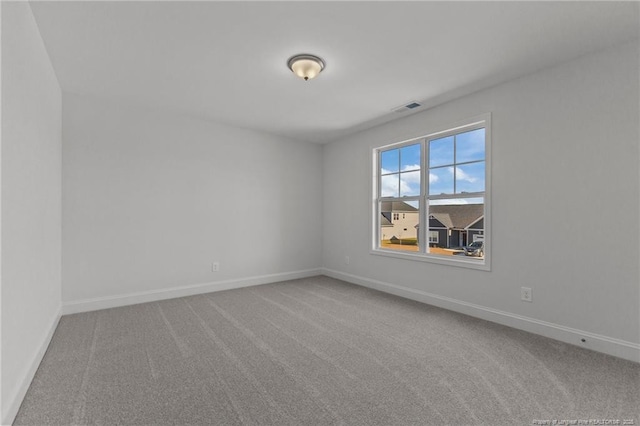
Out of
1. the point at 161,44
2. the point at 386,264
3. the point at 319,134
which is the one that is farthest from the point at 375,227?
the point at 161,44

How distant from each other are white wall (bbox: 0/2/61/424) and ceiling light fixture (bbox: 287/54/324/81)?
1.77 meters

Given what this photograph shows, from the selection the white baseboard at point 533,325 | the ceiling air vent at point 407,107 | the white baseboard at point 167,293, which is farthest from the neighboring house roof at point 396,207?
the white baseboard at point 167,293

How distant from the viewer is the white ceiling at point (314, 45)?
1.96 metres

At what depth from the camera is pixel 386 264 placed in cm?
426

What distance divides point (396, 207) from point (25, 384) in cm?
406

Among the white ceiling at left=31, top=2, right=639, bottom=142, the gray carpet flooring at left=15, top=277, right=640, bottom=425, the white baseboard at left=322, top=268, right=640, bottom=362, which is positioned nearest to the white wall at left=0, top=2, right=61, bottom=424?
the gray carpet flooring at left=15, top=277, right=640, bottom=425

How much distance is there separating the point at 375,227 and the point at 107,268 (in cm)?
358

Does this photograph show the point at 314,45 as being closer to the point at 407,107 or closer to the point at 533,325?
the point at 407,107

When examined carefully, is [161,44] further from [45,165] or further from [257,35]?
[45,165]

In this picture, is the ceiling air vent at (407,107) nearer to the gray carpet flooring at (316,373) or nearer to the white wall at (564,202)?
the white wall at (564,202)

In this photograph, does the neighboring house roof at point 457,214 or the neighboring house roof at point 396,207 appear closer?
the neighboring house roof at point 457,214

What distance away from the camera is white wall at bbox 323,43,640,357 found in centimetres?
229

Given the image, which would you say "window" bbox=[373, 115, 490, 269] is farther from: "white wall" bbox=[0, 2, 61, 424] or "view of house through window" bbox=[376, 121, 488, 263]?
"white wall" bbox=[0, 2, 61, 424]

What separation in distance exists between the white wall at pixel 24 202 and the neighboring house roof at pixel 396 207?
12.7ft
